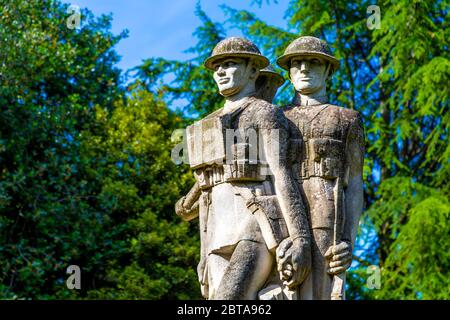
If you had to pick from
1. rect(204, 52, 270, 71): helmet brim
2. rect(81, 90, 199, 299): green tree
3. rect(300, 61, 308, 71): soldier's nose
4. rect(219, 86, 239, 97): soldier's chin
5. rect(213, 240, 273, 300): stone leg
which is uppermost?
rect(81, 90, 199, 299): green tree

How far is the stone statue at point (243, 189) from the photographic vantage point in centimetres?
975

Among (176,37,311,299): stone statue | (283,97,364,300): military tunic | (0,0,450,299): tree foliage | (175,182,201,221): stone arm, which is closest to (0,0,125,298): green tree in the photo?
(0,0,450,299): tree foliage

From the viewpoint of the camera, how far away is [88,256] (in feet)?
76.9

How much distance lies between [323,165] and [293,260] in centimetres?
104

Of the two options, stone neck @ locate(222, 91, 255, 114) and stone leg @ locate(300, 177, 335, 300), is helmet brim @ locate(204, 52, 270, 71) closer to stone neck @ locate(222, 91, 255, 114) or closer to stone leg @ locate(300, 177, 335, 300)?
stone neck @ locate(222, 91, 255, 114)

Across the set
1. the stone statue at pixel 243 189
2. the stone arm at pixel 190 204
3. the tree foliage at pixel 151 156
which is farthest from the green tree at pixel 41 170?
the stone statue at pixel 243 189

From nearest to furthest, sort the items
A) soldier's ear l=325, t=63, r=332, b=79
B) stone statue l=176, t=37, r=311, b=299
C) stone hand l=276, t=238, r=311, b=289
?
stone hand l=276, t=238, r=311, b=289
stone statue l=176, t=37, r=311, b=299
soldier's ear l=325, t=63, r=332, b=79

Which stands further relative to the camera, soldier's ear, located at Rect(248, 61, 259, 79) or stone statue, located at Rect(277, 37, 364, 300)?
soldier's ear, located at Rect(248, 61, 259, 79)

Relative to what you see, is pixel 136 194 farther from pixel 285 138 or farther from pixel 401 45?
pixel 285 138

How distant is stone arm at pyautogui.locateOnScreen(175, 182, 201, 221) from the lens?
10773mm

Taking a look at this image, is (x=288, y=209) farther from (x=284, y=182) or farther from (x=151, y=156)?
(x=151, y=156)

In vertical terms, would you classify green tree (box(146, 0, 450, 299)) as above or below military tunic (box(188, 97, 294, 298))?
above
